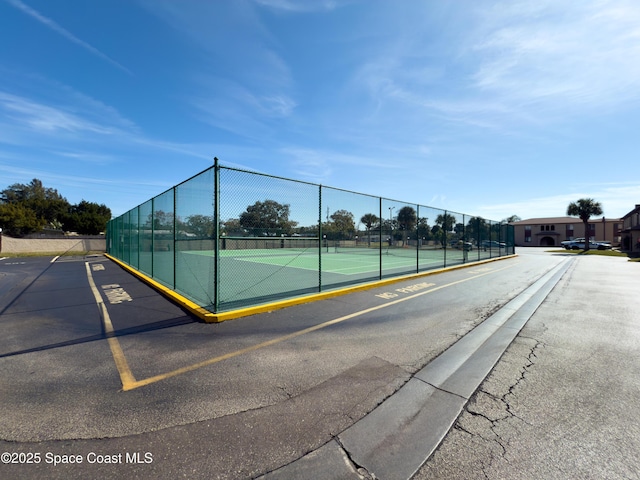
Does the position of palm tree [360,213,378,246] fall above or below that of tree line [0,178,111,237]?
below

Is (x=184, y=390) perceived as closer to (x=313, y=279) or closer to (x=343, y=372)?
(x=343, y=372)

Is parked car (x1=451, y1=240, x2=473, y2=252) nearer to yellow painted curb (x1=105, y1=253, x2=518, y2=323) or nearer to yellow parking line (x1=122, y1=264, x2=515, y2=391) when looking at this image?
yellow painted curb (x1=105, y1=253, x2=518, y2=323)

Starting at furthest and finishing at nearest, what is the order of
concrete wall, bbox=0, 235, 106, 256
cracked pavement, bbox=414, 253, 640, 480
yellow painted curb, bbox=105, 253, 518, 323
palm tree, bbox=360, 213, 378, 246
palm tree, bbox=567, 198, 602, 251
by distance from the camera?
palm tree, bbox=567, 198, 602, 251
concrete wall, bbox=0, 235, 106, 256
palm tree, bbox=360, 213, 378, 246
yellow painted curb, bbox=105, 253, 518, 323
cracked pavement, bbox=414, 253, 640, 480

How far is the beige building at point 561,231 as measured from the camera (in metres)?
67.4

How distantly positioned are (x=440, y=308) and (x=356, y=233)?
447 cm

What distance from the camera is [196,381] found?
3.27 meters

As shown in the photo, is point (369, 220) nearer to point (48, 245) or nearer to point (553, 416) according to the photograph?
point (553, 416)

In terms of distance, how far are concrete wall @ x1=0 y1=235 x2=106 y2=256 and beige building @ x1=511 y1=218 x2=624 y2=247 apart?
3081 inches

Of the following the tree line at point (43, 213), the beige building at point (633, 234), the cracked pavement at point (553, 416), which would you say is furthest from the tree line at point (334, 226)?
the tree line at point (43, 213)

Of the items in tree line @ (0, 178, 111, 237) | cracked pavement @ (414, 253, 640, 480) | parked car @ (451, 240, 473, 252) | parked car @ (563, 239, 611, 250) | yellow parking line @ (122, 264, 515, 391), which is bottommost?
cracked pavement @ (414, 253, 640, 480)

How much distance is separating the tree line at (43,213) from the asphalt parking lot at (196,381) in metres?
48.2

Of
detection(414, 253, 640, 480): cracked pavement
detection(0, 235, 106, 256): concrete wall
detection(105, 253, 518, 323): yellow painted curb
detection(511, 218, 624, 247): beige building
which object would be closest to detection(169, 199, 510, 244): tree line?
detection(105, 253, 518, 323): yellow painted curb

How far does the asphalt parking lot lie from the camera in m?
2.19

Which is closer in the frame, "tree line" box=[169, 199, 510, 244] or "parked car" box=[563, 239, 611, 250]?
"tree line" box=[169, 199, 510, 244]
